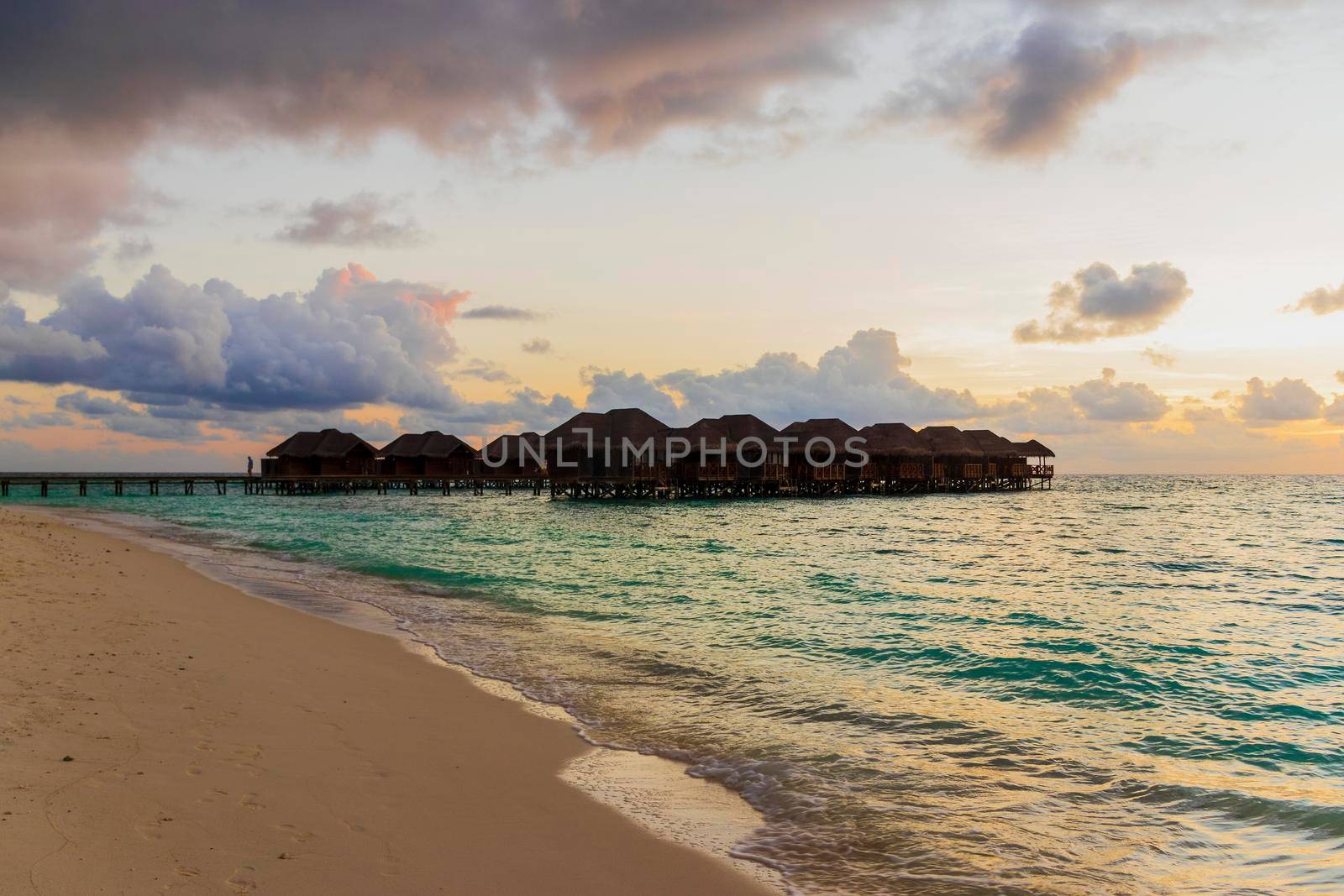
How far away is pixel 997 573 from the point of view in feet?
57.1

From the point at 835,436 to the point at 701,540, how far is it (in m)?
36.8

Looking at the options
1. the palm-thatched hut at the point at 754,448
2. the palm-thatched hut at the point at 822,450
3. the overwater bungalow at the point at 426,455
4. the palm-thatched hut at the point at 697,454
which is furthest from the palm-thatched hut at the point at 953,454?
the overwater bungalow at the point at 426,455

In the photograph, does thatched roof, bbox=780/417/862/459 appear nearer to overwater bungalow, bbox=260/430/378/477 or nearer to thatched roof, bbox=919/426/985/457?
thatched roof, bbox=919/426/985/457

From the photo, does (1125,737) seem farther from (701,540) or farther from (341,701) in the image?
(701,540)

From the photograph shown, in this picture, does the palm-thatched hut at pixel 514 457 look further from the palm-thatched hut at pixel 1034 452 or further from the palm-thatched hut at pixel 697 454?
the palm-thatched hut at pixel 1034 452

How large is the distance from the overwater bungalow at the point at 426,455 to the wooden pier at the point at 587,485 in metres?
1.22

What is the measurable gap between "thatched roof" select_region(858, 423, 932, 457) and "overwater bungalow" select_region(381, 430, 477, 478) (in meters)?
34.4

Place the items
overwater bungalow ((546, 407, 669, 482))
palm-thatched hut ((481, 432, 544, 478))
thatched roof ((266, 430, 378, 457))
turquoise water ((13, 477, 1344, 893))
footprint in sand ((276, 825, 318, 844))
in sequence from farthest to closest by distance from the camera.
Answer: palm-thatched hut ((481, 432, 544, 478)) < thatched roof ((266, 430, 378, 457)) < overwater bungalow ((546, 407, 669, 482)) < turquoise water ((13, 477, 1344, 893)) < footprint in sand ((276, 825, 318, 844))

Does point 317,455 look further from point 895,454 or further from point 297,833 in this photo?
point 297,833

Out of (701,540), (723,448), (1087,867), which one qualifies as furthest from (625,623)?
(723,448)

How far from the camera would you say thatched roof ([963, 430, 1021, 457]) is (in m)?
70.8

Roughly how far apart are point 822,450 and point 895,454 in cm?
779

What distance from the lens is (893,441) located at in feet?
214

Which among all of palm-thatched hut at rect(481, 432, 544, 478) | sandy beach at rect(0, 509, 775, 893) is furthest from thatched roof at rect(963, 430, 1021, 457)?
sandy beach at rect(0, 509, 775, 893)
